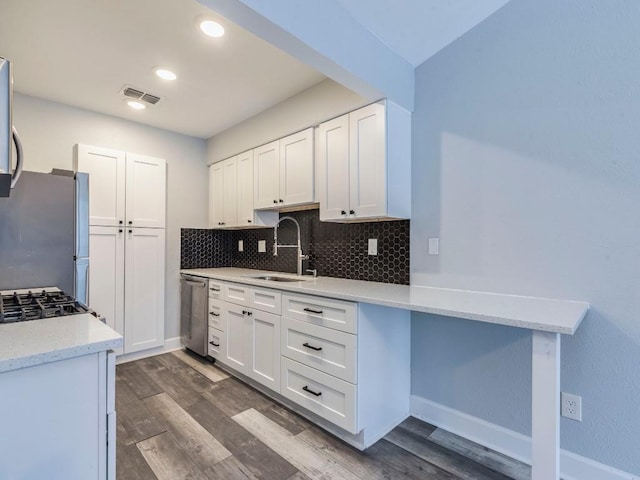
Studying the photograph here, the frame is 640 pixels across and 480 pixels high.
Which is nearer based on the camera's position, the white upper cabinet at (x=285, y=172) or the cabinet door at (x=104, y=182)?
the white upper cabinet at (x=285, y=172)

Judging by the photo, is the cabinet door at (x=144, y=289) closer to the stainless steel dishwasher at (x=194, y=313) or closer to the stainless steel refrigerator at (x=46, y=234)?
the stainless steel dishwasher at (x=194, y=313)

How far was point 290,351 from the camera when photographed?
2.22m

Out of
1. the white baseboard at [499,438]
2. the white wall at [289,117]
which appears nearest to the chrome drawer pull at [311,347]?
the white baseboard at [499,438]

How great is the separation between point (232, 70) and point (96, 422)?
2244 millimetres

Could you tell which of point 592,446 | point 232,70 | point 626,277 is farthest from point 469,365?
point 232,70

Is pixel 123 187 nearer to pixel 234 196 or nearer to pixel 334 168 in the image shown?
pixel 234 196

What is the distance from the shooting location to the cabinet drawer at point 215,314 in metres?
2.94

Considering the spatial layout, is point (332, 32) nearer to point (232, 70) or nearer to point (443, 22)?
point (443, 22)

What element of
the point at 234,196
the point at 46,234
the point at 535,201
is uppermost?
the point at 234,196

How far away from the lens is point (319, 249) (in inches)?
116

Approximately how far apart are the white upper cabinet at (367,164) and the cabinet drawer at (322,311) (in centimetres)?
64

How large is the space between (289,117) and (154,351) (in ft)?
8.81

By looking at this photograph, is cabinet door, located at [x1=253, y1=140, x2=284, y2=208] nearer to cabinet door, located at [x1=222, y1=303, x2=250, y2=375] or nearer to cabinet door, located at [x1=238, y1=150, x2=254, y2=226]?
cabinet door, located at [x1=238, y1=150, x2=254, y2=226]

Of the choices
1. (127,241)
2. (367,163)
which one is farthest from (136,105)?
(367,163)
